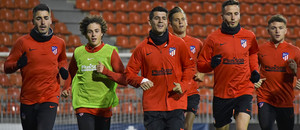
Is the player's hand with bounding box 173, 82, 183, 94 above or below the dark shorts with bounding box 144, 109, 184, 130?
above

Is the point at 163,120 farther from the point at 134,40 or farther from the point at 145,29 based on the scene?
the point at 145,29

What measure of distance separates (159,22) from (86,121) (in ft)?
5.09

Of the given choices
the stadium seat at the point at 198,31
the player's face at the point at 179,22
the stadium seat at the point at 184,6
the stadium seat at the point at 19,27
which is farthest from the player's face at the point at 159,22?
the stadium seat at the point at 184,6

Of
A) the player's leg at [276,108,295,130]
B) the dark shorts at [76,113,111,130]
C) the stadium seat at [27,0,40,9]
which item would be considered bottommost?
the player's leg at [276,108,295,130]

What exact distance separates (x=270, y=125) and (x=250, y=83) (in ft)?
3.04

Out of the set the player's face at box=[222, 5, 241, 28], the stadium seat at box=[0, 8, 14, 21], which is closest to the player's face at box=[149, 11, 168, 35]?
the player's face at box=[222, 5, 241, 28]

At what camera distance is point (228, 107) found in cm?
560

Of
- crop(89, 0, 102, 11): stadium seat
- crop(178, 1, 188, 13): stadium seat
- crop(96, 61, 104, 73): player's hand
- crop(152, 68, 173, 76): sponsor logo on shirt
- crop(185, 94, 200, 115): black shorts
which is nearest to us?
crop(152, 68, 173, 76): sponsor logo on shirt

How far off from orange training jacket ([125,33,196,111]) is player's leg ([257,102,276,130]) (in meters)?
1.70

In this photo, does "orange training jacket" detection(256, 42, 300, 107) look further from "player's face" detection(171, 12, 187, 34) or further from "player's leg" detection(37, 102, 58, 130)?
"player's leg" detection(37, 102, 58, 130)

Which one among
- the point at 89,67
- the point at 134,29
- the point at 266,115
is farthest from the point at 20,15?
the point at 266,115

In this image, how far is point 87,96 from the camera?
5.38 metres

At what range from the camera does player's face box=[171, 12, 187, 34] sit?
6.47 metres

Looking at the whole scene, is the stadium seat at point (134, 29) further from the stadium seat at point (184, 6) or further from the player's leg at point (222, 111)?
the player's leg at point (222, 111)
